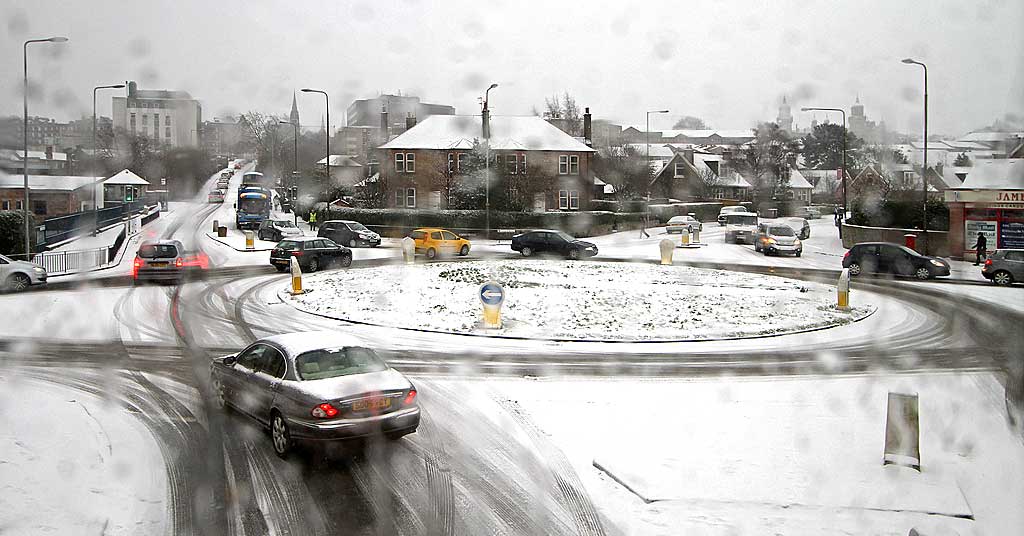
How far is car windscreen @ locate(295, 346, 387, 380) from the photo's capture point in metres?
9.30

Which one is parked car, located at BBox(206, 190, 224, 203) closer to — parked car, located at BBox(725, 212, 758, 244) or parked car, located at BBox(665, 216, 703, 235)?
parked car, located at BBox(665, 216, 703, 235)

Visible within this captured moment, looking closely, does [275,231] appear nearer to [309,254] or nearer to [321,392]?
[309,254]

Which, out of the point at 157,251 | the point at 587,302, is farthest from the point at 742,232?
the point at 157,251

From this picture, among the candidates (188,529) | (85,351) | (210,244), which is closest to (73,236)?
(210,244)

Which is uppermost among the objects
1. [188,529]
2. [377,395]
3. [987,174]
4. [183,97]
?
[183,97]

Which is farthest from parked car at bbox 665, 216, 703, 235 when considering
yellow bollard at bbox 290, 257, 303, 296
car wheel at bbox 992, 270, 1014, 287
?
yellow bollard at bbox 290, 257, 303, 296

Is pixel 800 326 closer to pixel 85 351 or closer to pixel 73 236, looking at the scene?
pixel 85 351

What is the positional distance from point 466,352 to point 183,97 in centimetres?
2577

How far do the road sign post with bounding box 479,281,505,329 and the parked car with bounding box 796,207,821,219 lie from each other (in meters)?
64.7

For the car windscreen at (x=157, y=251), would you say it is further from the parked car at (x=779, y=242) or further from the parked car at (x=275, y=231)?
the parked car at (x=779, y=242)

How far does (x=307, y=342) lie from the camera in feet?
32.5

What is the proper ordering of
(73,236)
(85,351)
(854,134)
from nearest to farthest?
(85,351)
(73,236)
(854,134)

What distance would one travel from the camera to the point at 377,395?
898cm

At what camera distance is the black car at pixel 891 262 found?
96.8ft
